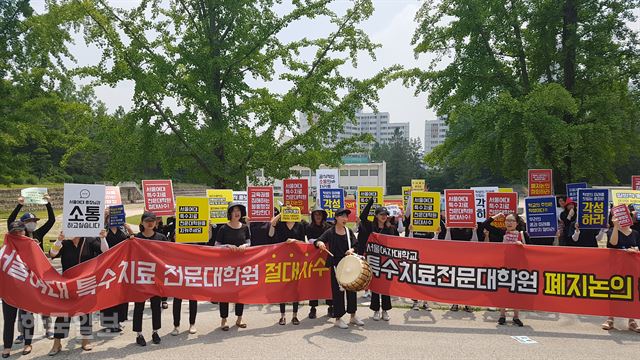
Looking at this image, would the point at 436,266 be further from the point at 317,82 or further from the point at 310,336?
the point at 317,82

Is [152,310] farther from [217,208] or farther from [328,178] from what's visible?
[328,178]

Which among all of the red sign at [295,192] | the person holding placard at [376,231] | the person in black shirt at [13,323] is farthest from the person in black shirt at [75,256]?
the person holding placard at [376,231]

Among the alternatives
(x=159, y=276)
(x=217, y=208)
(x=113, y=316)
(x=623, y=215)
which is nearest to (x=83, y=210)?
(x=159, y=276)

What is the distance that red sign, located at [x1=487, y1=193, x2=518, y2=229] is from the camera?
10.0m

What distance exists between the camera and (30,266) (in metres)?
6.64

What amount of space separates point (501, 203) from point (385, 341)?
4559 millimetres

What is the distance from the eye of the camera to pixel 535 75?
57.0 feet

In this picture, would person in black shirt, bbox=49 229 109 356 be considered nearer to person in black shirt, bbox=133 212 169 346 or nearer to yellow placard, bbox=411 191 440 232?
person in black shirt, bbox=133 212 169 346

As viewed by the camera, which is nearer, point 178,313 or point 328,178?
point 178,313

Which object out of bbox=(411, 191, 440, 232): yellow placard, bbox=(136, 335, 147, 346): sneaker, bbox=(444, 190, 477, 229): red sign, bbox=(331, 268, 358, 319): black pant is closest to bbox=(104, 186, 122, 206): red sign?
bbox=(136, 335, 147, 346): sneaker

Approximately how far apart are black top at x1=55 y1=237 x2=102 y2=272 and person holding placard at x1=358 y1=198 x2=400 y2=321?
455cm

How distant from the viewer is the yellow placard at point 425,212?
9.73 metres

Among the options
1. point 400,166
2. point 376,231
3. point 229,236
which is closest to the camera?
point 229,236

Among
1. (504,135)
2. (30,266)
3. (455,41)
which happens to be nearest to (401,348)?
(30,266)
